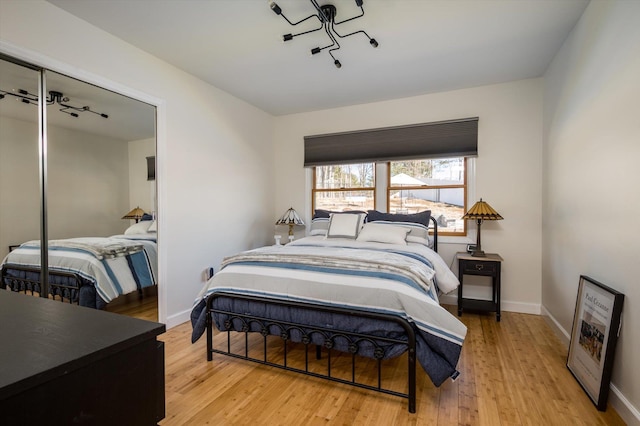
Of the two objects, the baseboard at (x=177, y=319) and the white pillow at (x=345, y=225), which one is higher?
the white pillow at (x=345, y=225)

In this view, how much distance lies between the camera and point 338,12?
2.22 meters

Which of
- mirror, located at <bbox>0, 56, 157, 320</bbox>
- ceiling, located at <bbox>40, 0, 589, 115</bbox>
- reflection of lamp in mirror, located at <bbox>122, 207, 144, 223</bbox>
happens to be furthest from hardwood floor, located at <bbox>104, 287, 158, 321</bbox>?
ceiling, located at <bbox>40, 0, 589, 115</bbox>

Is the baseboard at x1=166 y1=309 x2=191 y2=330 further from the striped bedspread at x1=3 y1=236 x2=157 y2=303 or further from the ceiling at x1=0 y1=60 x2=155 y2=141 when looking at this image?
the ceiling at x1=0 y1=60 x2=155 y2=141

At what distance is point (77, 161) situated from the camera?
235 cm

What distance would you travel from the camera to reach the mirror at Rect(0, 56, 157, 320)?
201 centimetres

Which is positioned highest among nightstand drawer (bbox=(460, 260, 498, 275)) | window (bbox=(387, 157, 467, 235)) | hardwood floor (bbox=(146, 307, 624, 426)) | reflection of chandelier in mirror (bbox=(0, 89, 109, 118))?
reflection of chandelier in mirror (bbox=(0, 89, 109, 118))

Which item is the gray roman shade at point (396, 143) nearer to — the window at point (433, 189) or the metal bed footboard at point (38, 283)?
the window at point (433, 189)

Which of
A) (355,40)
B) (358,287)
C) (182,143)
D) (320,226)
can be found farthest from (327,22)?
(320,226)

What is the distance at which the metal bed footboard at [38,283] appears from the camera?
6.65 ft

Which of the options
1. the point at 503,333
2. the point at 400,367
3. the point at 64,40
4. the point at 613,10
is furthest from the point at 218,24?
the point at 503,333

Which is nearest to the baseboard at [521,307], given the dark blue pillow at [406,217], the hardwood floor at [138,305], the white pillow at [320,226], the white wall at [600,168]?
the white wall at [600,168]

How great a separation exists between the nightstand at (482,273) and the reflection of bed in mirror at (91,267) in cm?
310

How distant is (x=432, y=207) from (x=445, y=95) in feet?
4.46

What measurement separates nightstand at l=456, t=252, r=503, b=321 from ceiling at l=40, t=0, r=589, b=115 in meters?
1.93
